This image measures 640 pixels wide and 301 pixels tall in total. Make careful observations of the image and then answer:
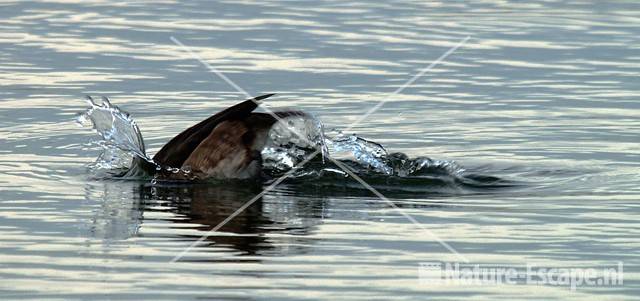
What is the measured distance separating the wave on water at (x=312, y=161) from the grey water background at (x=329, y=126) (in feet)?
0.74

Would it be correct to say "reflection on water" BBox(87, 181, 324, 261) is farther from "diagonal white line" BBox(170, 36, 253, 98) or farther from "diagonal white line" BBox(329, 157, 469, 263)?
"diagonal white line" BBox(170, 36, 253, 98)

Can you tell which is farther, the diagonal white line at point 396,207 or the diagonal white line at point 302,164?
the diagonal white line at point 302,164

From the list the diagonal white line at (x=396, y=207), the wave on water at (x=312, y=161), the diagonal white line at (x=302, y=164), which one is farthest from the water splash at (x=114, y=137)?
the diagonal white line at (x=396, y=207)

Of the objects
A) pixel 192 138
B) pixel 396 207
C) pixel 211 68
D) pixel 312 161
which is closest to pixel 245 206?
pixel 396 207

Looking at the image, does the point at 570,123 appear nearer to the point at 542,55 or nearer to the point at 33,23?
the point at 542,55

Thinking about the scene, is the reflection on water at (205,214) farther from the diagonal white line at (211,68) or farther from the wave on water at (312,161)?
the diagonal white line at (211,68)

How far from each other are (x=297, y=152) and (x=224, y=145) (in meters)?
0.95

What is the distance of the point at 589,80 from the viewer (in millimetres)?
16812

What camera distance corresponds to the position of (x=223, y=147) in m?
11.6

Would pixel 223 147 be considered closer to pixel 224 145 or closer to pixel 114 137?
pixel 224 145

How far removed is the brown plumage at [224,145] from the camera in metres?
11.5

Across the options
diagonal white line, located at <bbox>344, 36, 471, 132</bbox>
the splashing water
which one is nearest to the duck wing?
the splashing water

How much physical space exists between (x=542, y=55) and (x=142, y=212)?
8692 millimetres

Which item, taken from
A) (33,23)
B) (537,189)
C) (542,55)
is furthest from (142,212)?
(33,23)
